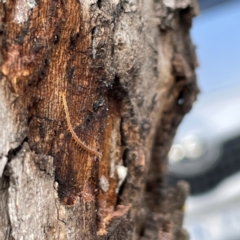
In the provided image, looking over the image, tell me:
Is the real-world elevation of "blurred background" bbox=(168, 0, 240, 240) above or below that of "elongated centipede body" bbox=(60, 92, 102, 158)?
above

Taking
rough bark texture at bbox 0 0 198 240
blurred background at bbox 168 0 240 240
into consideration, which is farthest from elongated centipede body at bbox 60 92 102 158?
blurred background at bbox 168 0 240 240

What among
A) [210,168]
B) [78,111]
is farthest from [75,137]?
[210,168]

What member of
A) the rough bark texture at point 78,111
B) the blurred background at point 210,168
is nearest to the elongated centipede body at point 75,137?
the rough bark texture at point 78,111

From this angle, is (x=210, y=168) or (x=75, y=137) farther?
(x=210, y=168)

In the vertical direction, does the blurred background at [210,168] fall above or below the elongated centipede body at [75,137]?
above

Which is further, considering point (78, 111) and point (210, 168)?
point (210, 168)

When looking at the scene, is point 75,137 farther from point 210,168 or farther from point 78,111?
point 210,168

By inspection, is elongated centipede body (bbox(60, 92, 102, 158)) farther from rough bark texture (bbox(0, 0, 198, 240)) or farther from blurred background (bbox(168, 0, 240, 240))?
blurred background (bbox(168, 0, 240, 240))

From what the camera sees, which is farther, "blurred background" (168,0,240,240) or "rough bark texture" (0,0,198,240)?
"blurred background" (168,0,240,240)

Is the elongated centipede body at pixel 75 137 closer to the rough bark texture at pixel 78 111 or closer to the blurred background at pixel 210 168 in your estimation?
the rough bark texture at pixel 78 111

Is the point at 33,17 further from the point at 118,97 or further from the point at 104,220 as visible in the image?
the point at 104,220
